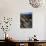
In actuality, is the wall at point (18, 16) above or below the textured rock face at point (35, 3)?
below

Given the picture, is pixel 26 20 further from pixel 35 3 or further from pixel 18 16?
pixel 35 3

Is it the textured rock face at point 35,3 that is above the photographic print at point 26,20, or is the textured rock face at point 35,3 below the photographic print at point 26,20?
above

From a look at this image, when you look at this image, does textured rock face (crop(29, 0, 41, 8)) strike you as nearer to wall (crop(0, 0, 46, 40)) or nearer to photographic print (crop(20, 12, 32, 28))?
wall (crop(0, 0, 46, 40))

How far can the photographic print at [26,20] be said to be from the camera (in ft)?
10.5

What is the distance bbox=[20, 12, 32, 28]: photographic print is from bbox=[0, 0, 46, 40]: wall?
82 mm

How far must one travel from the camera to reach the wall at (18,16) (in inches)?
125

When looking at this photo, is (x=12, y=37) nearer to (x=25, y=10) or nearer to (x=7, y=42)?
(x=7, y=42)

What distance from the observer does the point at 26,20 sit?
3.22 metres

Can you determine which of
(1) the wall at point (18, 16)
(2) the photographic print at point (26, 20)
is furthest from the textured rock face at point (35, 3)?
(2) the photographic print at point (26, 20)

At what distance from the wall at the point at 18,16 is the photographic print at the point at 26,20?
0.08 meters

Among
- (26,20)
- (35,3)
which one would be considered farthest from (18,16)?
(35,3)

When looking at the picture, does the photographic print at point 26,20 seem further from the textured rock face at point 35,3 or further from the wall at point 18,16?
the textured rock face at point 35,3

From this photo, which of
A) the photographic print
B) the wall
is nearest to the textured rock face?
the wall

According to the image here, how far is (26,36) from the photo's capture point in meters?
3.19
